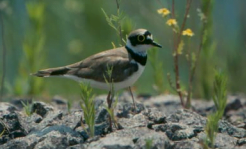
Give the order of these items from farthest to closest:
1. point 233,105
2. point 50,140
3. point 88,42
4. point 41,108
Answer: point 88,42, point 233,105, point 41,108, point 50,140

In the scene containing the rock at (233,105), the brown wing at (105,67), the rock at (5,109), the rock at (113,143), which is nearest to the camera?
the rock at (113,143)

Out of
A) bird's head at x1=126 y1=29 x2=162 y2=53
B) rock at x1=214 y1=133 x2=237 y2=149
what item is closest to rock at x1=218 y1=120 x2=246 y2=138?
rock at x1=214 y1=133 x2=237 y2=149

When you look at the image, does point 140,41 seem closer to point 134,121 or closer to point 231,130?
point 134,121

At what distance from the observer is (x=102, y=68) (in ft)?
22.0

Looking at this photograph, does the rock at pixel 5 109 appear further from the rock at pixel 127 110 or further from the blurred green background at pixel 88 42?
the blurred green background at pixel 88 42

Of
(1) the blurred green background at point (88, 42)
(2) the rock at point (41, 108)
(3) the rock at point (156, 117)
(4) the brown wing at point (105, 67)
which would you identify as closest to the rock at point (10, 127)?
(2) the rock at point (41, 108)

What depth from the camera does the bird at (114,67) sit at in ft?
22.0

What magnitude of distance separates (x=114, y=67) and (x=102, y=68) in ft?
0.39

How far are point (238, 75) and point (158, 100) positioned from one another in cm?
206

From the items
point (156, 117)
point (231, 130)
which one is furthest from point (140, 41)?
point (231, 130)

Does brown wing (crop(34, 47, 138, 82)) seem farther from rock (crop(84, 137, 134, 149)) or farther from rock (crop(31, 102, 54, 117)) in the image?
rock (crop(84, 137, 134, 149))

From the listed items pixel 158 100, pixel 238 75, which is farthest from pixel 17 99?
pixel 238 75

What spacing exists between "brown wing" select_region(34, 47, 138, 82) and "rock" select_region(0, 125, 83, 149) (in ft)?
3.07

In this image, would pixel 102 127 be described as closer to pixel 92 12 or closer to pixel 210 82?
pixel 210 82
